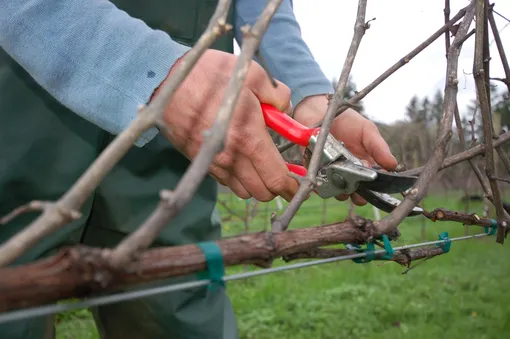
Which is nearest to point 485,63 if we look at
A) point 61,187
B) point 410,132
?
point 61,187

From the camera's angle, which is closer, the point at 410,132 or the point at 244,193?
the point at 244,193

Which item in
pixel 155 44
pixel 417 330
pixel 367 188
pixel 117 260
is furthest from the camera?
pixel 417 330

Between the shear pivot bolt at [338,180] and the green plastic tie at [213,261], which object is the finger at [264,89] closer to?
the shear pivot bolt at [338,180]

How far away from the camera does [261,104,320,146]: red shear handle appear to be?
1.35m

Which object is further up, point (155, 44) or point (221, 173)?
point (155, 44)

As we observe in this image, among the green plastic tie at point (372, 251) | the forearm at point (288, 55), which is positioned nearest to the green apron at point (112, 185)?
the forearm at point (288, 55)

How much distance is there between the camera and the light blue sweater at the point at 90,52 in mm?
1076

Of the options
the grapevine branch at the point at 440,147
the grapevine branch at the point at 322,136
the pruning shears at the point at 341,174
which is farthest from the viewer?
the pruning shears at the point at 341,174

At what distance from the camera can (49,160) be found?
4.73 ft

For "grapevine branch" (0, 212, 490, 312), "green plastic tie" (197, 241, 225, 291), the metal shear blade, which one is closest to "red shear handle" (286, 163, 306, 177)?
the metal shear blade

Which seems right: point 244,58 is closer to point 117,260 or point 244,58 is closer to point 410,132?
point 117,260

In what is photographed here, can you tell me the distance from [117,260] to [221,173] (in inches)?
26.5

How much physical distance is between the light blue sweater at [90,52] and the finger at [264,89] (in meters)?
0.18

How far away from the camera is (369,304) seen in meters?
5.07
